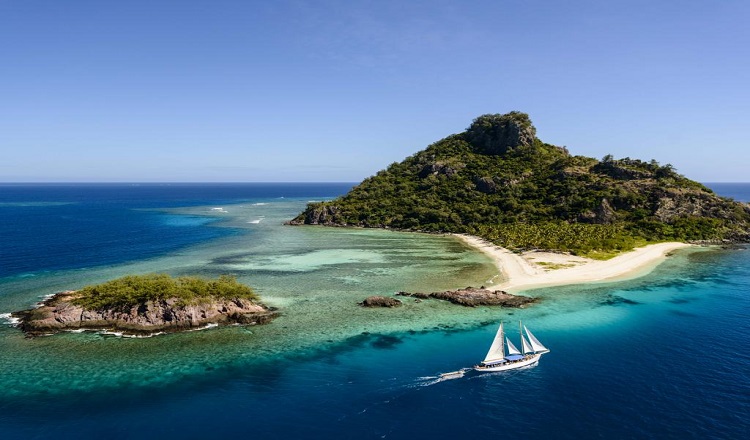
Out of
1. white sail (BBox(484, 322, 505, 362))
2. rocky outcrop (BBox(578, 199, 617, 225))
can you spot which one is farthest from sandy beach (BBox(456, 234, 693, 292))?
white sail (BBox(484, 322, 505, 362))

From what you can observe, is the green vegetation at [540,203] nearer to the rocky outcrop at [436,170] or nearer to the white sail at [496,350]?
the rocky outcrop at [436,170]

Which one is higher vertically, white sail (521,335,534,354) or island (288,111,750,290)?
island (288,111,750,290)

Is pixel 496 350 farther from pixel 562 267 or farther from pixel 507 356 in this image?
pixel 562 267

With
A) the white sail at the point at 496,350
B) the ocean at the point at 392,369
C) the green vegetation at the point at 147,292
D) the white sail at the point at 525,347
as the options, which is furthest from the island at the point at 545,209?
the green vegetation at the point at 147,292

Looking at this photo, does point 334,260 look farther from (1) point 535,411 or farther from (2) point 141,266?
(1) point 535,411

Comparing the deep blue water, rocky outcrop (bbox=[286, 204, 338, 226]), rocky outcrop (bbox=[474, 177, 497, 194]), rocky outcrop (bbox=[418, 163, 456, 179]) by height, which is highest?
rocky outcrop (bbox=[418, 163, 456, 179])

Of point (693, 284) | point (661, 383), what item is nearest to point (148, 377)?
point (661, 383)

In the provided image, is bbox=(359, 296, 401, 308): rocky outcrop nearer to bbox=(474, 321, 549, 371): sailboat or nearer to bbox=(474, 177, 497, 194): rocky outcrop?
bbox=(474, 321, 549, 371): sailboat
